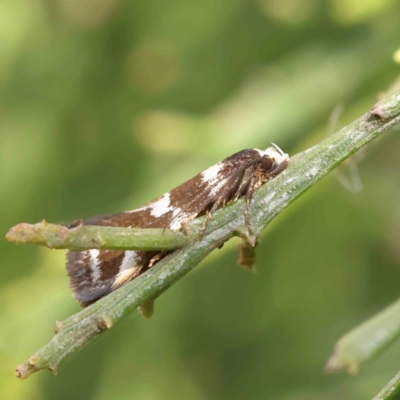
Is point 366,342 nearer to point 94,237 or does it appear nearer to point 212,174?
point 212,174

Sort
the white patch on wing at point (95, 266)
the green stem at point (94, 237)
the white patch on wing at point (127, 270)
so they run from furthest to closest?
the white patch on wing at point (95, 266), the white patch on wing at point (127, 270), the green stem at point (94, 237)

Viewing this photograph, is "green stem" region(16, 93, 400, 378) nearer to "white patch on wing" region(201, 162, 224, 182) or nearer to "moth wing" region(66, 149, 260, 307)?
"moth wing" region(66, 149, 260, 307)

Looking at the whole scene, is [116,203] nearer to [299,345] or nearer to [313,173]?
[299,345]

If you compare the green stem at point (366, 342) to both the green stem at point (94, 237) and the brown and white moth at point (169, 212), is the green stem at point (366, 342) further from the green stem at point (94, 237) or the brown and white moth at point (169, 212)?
the green stem at point (94, 237)

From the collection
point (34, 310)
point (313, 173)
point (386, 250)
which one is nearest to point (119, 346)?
point (34, 310)

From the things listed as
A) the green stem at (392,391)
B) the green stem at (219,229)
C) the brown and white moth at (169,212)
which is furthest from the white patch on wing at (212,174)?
the green stem at (392,391)

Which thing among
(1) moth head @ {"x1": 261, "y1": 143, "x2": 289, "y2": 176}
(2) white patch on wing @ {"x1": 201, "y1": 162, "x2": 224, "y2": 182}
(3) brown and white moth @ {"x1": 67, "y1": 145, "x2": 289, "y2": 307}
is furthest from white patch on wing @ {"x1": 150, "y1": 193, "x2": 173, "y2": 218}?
(1) moth head @ {"x1": 261, "y1": 143, "x2": 289, "y2": 176}
